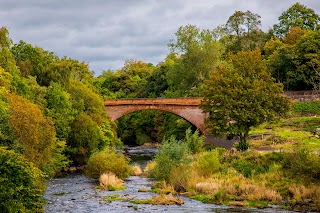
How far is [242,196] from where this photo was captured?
45562mm

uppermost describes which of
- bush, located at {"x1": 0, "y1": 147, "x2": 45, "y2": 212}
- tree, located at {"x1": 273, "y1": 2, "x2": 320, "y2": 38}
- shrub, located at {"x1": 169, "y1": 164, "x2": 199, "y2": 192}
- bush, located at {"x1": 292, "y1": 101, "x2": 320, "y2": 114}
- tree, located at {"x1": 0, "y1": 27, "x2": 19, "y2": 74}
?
tree, located at {"x1": 273, "y1": 2, "x2": 320, "y2": 38}

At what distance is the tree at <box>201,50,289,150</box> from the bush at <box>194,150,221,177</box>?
820 cm

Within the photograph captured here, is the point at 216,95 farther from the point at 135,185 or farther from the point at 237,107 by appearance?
the point at 135,185

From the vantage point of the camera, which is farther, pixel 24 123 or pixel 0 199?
pixel 24 123

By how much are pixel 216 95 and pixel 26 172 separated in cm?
3355

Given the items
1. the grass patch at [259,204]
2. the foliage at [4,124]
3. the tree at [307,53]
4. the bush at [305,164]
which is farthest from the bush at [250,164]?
the tree at [307,53]

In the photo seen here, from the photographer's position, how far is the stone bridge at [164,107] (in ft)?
302

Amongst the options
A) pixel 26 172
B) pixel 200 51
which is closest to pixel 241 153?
pixel 26 172

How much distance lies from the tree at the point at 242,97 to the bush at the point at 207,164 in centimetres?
820

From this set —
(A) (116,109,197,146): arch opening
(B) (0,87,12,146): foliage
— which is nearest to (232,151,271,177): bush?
(B) (0,87,12,146): foliage

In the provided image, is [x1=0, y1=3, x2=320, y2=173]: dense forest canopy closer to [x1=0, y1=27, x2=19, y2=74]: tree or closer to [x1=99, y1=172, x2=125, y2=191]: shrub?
[x1=0, y1=27, x2=19, y2=74]: tree

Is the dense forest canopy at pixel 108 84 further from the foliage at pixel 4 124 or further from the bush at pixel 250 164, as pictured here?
the bush at pixel 250 164

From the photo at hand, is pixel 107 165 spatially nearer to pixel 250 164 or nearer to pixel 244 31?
pixel 250 164

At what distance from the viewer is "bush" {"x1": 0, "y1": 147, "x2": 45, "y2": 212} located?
102 ft
